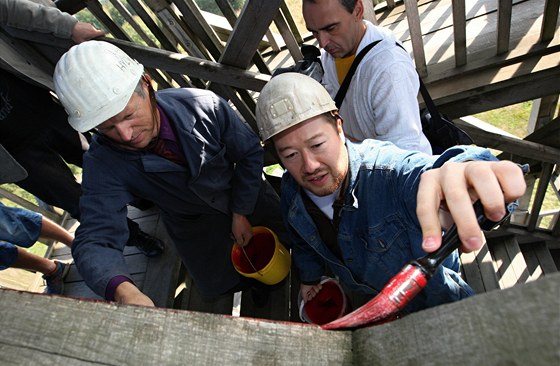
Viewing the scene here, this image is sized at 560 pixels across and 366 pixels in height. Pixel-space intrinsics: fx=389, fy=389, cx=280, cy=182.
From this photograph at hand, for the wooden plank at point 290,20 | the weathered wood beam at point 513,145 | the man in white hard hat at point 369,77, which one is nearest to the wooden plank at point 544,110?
the weathered wood beam at point 513,145

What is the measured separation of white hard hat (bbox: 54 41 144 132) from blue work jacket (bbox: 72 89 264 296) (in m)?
0.22

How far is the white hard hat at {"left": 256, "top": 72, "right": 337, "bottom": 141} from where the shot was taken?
1663 millimetres

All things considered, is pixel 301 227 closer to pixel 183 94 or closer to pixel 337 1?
pixel 183 94

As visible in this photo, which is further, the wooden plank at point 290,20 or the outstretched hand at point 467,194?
the wooden plank at point 290,20

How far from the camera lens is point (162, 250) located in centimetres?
365

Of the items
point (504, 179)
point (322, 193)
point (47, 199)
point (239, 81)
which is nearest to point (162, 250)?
point (47, 199)

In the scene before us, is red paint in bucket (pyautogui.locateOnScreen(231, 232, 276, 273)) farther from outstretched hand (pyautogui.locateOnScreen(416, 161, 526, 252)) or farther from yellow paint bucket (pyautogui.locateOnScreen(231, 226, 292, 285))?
outstretched hand (pyautogui.locateOnScreen(416, 161, 526, 252))

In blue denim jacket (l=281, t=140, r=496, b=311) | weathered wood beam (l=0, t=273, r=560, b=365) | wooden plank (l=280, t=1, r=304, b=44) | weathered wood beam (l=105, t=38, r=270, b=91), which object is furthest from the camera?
wooden plank (l=280, t=1, r=304, b=44)

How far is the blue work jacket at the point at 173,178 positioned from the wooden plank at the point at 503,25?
1.93 metres

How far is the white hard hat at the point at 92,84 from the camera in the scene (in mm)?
1875

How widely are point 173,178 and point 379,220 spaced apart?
1.21 m

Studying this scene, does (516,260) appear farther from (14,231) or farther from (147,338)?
(14,231)

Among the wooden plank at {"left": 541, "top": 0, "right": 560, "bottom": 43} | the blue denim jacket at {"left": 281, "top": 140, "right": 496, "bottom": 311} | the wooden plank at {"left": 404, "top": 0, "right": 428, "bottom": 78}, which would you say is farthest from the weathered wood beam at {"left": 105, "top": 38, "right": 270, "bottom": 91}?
the wooden plank at {"left": 541, "top": 0, "right": 560, "bottom": 43}

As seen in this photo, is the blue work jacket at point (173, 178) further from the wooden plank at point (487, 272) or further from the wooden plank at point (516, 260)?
the wooden plank at point (516, 260)
